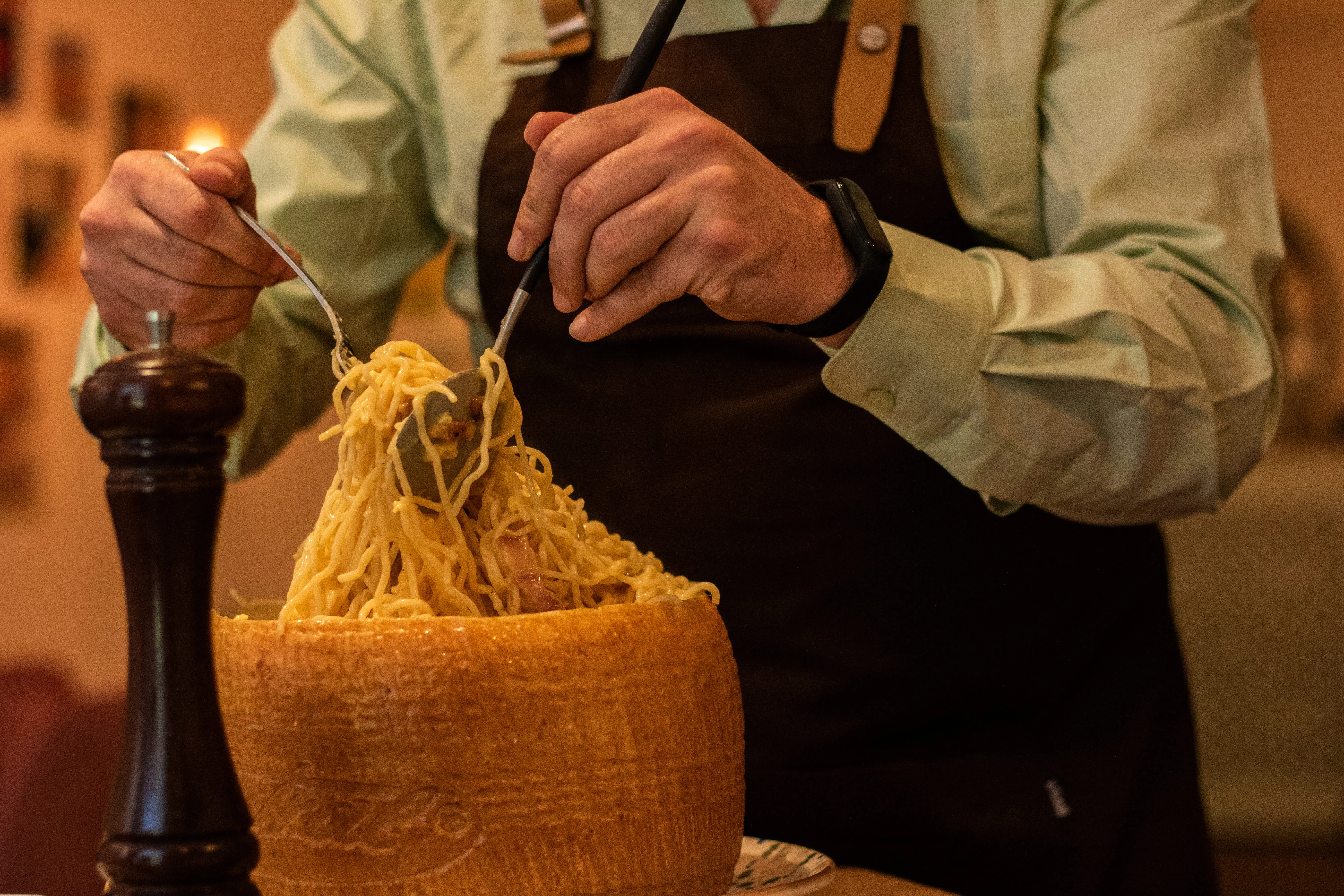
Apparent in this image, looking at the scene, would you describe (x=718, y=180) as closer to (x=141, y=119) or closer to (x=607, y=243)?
(x=607, y=243)

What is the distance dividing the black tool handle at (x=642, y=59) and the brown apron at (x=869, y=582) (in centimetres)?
32

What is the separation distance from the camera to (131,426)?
539 mm

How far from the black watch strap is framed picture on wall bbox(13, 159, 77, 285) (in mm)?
3375

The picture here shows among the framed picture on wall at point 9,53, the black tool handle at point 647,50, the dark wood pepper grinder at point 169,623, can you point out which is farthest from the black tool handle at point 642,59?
the framed picture on wall at point 9,53

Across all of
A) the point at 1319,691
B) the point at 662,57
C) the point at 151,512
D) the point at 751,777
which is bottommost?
the point at 1319,691

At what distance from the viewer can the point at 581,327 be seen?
2.79 feet

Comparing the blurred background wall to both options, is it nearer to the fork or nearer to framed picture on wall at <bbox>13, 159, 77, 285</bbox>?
framed picture on wall at <bbox>13, 159, 77, 285</bbox>

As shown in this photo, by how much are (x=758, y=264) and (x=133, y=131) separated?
3.49 metres

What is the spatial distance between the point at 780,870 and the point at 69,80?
11.9ft

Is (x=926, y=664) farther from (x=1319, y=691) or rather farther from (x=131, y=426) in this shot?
(x=1319, y=691)

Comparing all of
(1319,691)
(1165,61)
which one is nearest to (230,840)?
(1165,61)

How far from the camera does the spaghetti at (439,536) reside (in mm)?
810

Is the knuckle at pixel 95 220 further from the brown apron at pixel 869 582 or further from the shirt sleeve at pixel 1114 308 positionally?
the shirt sleeve at pixel 1114 308

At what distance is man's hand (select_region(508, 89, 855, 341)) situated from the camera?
31.3 inches
